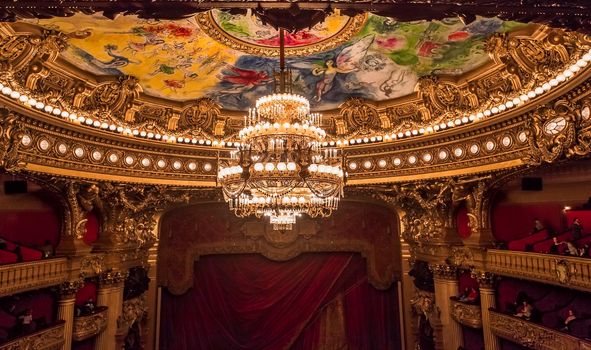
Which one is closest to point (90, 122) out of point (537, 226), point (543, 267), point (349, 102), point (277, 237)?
point (349, 102)

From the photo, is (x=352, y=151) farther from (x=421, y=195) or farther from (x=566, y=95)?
(x=566, y=95)

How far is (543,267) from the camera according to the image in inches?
276

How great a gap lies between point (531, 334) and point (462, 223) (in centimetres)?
357

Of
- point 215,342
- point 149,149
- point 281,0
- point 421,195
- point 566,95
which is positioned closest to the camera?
point 281,0

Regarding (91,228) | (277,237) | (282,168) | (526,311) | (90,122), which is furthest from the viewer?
(277,237)

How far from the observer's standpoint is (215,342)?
11.8 meters

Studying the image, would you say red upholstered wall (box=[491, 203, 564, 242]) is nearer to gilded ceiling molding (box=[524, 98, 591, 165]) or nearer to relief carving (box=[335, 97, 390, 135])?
gilded ceiling molding (box=[524, 98, 591, 165])

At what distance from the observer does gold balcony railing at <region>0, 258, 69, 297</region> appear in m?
6.55

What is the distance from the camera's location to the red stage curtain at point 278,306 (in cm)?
1177

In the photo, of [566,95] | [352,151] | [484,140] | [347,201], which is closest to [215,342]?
[347,201]

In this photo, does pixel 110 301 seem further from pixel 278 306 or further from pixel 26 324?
pixel 278 306

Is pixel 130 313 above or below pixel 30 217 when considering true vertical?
below

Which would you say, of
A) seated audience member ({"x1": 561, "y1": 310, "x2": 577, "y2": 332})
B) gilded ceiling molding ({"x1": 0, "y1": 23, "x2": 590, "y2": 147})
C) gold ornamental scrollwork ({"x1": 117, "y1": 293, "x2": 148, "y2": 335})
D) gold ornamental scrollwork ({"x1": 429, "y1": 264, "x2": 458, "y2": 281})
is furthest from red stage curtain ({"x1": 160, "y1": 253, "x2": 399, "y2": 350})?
seated audience member ({"x1": 561, "y1": 310, "x2": 577, "y2": 332})

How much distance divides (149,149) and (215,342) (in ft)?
22.0
